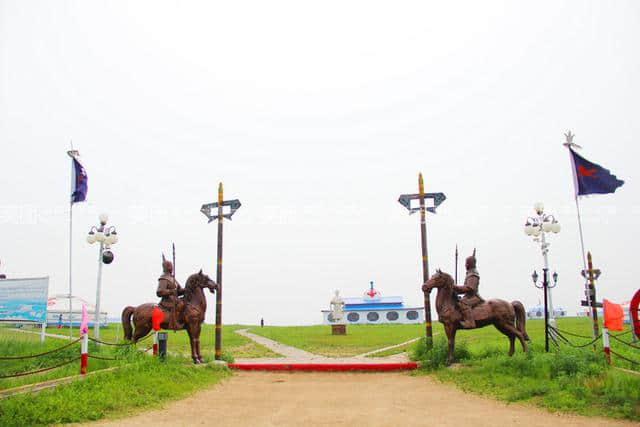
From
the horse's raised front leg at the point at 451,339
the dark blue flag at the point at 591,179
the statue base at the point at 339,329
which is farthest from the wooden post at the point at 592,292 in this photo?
the statue base at the point at 339,329

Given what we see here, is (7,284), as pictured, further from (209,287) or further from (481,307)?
(481,307)

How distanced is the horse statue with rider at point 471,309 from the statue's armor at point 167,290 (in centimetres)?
712

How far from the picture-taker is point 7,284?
18.3 meters

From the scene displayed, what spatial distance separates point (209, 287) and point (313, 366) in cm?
385

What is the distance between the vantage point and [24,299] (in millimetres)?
18016

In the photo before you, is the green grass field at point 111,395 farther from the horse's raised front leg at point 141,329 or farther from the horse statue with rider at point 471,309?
the horse statue with rider at point 471,309

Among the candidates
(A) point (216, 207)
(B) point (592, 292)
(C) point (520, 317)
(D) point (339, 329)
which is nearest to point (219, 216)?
(A) point (216, 207)

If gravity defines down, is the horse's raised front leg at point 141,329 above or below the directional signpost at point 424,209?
below

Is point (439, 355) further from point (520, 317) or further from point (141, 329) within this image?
point (141, 329)

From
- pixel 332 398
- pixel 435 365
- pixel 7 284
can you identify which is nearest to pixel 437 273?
pixel 435 365

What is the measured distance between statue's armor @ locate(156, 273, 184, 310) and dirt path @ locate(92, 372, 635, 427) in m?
2.95

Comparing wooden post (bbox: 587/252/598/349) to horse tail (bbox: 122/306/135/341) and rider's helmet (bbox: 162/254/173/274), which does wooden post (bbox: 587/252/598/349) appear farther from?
horse tail (bbox: 122/306/135/341)

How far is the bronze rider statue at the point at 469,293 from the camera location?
539 inches

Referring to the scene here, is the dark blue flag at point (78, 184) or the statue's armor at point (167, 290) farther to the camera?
the dark blue flag at point (78, 184)
